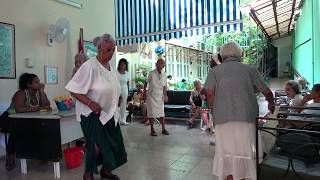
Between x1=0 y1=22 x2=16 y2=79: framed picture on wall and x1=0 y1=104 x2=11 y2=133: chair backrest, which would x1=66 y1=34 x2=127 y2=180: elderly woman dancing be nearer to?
x1=0 y1=104 x2=11 y2=133: chair backrest

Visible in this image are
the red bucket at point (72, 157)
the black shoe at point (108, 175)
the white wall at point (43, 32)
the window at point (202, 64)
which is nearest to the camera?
the black shoe at point (108, 175)

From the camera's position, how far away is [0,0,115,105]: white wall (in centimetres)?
429

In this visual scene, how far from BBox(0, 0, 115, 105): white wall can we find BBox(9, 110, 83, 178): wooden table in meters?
1.00

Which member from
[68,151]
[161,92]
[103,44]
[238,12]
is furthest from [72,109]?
[238,12]

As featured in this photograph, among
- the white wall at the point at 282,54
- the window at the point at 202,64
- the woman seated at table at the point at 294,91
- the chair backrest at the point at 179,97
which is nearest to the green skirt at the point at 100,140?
the woman seated at table at the point at 294,91

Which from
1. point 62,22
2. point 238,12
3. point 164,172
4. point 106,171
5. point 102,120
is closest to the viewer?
point 102,120

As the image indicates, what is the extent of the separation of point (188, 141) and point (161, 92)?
1.27m

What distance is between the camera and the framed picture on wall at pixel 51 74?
486 cm

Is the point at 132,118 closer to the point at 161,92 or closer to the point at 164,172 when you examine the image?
the point at 161,92

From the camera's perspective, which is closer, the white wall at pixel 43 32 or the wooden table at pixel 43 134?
the wooden table at pixel 43 134

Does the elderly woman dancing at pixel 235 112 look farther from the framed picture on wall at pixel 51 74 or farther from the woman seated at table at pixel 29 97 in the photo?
the framed picture on wall at pixel 51 74

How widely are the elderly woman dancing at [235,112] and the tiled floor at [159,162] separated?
0.80 m

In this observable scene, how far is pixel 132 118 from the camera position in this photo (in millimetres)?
7820

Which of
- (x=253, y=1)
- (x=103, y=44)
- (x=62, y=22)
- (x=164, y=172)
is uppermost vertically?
(x=253, y=1)
